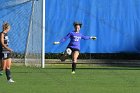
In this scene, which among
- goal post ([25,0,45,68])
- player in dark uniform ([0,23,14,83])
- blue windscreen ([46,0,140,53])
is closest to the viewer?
player in dark uniform ([0,23,14,83])

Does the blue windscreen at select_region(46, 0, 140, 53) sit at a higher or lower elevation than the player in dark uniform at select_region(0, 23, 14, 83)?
higher

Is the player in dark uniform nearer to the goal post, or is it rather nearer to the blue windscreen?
the goal post

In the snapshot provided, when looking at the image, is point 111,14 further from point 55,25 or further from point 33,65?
point 33,65

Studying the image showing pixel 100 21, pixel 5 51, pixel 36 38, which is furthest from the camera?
pixel 100 21

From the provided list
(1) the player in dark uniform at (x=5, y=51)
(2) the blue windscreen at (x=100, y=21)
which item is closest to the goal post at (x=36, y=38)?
(2) the blue windscreen at (x=100, y=21)

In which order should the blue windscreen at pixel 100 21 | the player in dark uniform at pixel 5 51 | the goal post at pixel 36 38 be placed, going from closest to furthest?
the player in dark uniform at pixel 5 51 < the goal post at pixel 36 38 < the blue windscreen at pixel 100 21

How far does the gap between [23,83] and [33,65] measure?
10821 millimetres

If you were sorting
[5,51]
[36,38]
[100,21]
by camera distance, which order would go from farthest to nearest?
[100,21], [36,38], [5,51]

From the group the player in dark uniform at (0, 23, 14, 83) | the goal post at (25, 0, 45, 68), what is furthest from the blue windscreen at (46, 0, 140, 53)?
the player in dark uniform at (0, 23, 14, 83)

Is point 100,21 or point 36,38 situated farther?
point 100,21

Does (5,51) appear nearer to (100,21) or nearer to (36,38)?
(36,38)

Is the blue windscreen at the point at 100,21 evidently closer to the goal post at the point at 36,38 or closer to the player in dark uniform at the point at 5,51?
the goal post at the point at 36,38

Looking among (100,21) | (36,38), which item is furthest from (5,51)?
(100,21)

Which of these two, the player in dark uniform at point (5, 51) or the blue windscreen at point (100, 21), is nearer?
the player in dark uniform at point (5, 51)
